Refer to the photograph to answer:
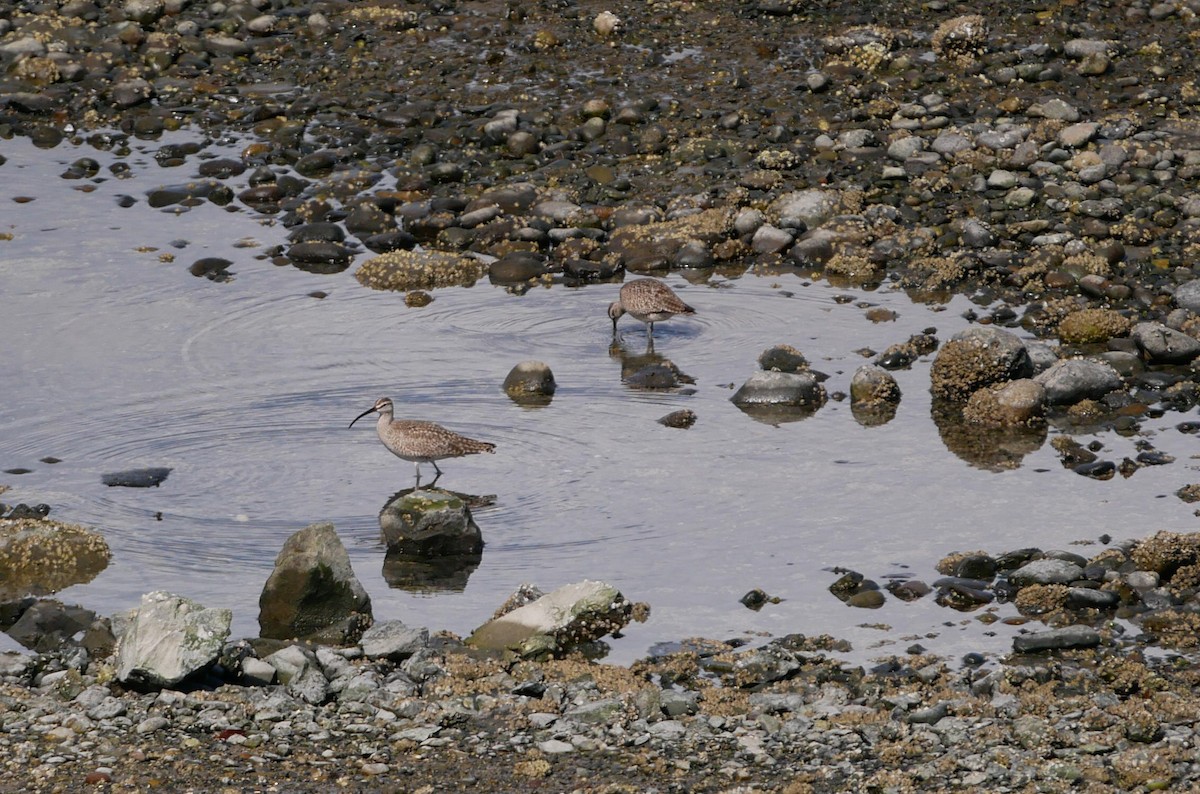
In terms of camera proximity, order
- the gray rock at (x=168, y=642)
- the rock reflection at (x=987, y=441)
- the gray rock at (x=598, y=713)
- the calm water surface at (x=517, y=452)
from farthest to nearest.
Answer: the rock reflection at (x=987, y=441) → the calm water surface at (x=517, y=452) → the gray rock at (x=168, y=642) → the gray rock at (x=598, y=713)

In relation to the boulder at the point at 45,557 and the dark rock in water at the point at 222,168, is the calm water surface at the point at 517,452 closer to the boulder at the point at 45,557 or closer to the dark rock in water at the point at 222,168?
the boulder at the point at 45,557

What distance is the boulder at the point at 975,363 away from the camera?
2375 cm

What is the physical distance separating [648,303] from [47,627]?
471 inches

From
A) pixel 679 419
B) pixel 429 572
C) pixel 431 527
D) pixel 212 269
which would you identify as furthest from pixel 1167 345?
pixel 212 269

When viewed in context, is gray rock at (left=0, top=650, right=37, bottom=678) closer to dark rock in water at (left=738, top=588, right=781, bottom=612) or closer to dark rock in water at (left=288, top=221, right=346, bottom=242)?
dark rock in water at (left=738, top=588, right=781, bottom=612)

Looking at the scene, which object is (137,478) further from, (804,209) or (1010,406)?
(804,209)

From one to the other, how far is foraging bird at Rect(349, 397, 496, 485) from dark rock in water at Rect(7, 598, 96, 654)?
5061 mm

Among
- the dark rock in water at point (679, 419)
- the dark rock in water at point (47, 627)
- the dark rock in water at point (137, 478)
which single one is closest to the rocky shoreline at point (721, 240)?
the dark rock in water at point (47, 627)

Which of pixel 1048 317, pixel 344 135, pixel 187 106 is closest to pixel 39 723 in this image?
pixel 1048 317

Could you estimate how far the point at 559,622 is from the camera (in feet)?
55.1

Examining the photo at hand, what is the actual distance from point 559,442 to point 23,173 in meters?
19.3

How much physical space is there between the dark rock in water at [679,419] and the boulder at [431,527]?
182 inches

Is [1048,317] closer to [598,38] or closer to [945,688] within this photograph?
[945,688]

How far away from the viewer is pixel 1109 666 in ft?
50.8
